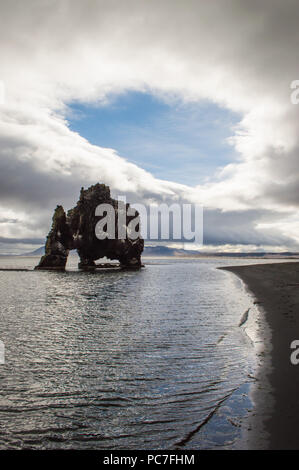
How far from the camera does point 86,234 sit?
297 ft

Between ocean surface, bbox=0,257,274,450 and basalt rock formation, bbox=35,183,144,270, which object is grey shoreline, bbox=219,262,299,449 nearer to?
ocean surface, bbox=0,257,274,450

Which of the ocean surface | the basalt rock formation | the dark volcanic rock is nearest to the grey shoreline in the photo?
the ocean surface

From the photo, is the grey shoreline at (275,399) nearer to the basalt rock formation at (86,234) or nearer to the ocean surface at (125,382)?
the ocean surface at (125,382)

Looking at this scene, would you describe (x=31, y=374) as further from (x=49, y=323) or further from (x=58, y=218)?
(x=58, y=218)

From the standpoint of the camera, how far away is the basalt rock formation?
91375 millimetres

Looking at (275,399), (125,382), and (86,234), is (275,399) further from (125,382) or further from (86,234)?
(86,234)

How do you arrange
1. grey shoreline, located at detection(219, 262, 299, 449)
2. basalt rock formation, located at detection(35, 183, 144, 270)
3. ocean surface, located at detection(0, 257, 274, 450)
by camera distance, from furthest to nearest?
basalt rock formation, located at detection(35, 183, 144, 270) → ocean surface, located at detection(0, 257, 274, 450) → grey shoreline, located at detection(219, 262, 299, 449)

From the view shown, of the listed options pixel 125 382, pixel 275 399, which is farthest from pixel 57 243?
pixel 275 399

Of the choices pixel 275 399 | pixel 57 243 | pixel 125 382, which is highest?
pixel 57 243

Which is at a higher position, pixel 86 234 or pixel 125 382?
pixel 86 234

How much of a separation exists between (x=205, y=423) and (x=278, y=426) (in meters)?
1.44

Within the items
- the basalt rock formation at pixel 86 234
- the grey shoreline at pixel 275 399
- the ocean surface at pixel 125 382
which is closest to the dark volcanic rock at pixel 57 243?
the basalt rock formation at pixel 86 234
